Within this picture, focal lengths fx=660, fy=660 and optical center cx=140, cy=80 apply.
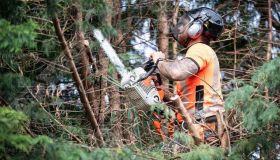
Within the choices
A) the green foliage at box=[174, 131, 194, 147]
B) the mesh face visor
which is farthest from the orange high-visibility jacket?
the green foliage at box=[174, 131, 194, 147]

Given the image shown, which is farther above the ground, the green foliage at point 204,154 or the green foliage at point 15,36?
the green foliage at point 15,36

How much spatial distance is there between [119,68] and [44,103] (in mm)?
649

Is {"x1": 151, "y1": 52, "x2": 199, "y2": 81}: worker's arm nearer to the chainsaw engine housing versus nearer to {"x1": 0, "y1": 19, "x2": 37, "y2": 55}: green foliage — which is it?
the chainsaw engine housing

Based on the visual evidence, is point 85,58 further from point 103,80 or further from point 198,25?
point 198,25

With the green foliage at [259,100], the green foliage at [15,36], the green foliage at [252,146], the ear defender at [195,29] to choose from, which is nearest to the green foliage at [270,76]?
the green foliage at [259,100]

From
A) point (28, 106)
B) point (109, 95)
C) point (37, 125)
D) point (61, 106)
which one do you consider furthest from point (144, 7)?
point (28, 106)

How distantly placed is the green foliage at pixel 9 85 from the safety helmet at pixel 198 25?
75.2 inches

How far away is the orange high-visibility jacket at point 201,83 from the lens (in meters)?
5.50

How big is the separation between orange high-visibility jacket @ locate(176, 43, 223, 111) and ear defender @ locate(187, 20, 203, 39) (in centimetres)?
13

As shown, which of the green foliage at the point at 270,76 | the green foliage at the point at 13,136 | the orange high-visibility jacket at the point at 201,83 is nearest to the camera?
the green foliage at the point at 13,136

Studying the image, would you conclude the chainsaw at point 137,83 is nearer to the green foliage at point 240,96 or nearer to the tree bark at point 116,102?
the tree bark at point 116,102

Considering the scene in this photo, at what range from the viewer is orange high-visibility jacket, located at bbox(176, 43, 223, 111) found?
5.50m

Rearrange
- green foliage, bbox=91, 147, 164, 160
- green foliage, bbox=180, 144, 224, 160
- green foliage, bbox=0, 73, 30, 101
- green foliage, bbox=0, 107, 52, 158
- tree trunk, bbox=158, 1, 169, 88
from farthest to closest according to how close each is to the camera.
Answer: tree trunk, bbox=158, 1, 169, 88, green foliage, bbox=180, 144, 224, 160, green foliage, bbox=0, 73, 30, 101, green foliage, bbox=91, 147, 164, 160, green foliage, bbox=0, 107, 52, 158

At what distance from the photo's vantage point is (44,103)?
16.9 ft
